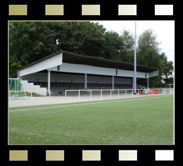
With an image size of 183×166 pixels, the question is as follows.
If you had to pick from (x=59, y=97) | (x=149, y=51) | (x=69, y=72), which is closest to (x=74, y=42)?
(x=149, y=51)

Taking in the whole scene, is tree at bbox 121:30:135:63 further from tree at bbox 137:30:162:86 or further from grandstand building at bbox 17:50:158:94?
grandstand building at bbox 17:50:158:94

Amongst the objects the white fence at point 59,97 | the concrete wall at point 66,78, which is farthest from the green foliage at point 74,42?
the white fence at point 59,97

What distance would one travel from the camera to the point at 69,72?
92.6ft

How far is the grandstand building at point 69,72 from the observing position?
84.7ft

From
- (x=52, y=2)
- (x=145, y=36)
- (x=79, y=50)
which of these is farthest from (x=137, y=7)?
(x=145, y=36)

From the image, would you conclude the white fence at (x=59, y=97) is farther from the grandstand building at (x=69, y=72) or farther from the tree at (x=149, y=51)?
the tree at (x=149, y=51)

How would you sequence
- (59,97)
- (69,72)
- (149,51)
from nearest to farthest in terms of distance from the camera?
(59,97)
(69,72)
(149,51)

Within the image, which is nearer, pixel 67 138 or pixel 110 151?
pixel 110 151

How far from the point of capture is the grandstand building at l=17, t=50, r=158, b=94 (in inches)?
1016

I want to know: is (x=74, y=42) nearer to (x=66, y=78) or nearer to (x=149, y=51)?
(x=66, y=78)

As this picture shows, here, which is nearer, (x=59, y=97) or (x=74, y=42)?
(x=59, y=97)
